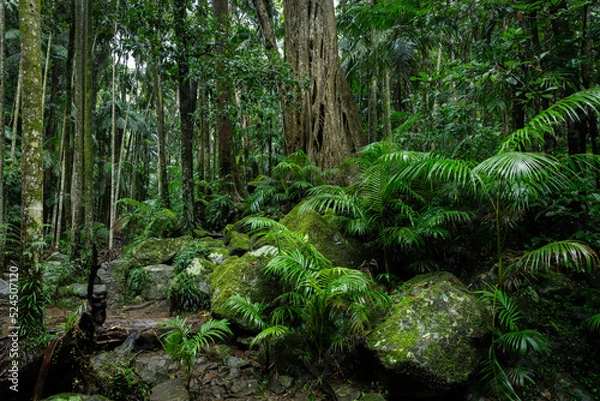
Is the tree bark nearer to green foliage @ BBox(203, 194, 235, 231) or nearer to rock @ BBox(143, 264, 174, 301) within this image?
rock @ BBox(143, 264, 174, 301)

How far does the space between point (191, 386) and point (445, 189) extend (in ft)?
12.7

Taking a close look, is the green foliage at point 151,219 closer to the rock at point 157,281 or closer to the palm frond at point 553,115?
the rock at point 157,281

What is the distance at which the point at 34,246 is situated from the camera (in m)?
3.48

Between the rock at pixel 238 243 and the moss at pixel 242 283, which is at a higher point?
the rock at pixel 238 243

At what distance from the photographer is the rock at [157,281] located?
232 inches

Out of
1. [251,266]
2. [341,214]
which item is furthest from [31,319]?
[341,214]

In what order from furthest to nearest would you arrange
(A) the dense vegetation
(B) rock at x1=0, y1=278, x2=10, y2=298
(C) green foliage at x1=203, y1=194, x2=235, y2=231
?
1. (C) green foliage at x1=203, y1=194, x2=235, y2=231
2. (B) rock at x1=0, y1=278, x2=10, y2=298
3. (A) the dense vegetation

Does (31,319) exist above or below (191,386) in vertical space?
above

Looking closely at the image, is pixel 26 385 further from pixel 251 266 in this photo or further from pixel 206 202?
pixel 206 202

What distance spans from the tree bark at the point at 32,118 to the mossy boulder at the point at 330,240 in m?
3.20

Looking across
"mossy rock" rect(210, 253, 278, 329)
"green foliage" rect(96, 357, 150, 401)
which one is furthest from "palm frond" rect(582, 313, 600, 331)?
"green foliage" rect(96, 357, 150, 401)

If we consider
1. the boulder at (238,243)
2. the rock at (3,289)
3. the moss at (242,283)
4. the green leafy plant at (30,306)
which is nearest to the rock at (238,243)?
the boulder at (238,243)

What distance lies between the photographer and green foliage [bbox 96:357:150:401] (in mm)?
2729

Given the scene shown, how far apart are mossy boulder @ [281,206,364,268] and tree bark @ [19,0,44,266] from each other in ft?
10.5
